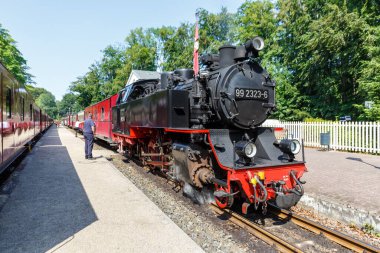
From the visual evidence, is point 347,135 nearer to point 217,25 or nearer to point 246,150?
point 246,150

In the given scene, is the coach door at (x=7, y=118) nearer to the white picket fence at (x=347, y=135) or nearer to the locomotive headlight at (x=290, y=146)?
the locomotive headlight at (x=290, y=146)

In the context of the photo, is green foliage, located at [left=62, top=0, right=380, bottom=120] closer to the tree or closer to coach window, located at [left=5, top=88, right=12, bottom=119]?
coach window, located at [left=5, top=88, right=12, bottom=119]

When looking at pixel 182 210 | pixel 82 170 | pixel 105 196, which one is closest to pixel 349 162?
pixel 182 210

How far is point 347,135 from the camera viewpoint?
40.7 ft

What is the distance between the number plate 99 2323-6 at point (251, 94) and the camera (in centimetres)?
493

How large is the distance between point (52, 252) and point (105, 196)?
7.84 feet

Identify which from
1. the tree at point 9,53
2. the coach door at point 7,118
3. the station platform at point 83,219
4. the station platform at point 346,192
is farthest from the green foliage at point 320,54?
the tree at point 9,53

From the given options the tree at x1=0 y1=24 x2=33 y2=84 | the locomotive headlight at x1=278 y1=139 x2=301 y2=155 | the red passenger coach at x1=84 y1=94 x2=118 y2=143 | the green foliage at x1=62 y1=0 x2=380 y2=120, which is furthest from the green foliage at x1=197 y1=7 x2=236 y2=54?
the locomotive headlight at x1=278 y1=139 x2=301 y2=155

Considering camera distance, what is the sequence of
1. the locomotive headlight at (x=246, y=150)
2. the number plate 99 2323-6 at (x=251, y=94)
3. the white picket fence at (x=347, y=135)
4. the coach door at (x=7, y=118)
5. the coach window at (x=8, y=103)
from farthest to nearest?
the white picket fence at (x=347, y=135), the coach window at (x=8, y=103), the coach door at (x=7, y=118), the number plate 99 2323-6 at (x=251, y=94), the locomotive headlight at (x=246, y=150)

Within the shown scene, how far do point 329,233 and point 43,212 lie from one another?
4601 millimetres

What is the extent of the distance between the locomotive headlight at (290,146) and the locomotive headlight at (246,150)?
852 mm

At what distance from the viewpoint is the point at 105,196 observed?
5625 millimetres

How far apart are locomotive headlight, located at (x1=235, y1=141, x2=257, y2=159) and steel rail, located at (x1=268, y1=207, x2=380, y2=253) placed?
1376 mm

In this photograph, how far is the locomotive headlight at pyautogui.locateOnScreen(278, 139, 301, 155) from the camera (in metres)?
4.80
